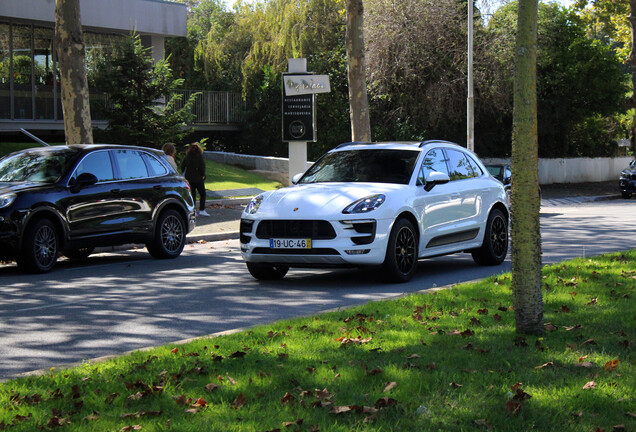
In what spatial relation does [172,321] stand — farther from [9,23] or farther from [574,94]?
[574,94]

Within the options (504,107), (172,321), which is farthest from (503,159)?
(172,321)

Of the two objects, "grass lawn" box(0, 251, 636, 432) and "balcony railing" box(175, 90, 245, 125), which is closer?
"grass lawn" box(0, 251, 636, 432)

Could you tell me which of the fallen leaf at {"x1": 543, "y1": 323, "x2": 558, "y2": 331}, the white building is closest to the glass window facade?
the white building

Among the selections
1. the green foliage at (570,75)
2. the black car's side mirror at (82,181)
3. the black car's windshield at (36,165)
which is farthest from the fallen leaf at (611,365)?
the green foliage at (570,75)

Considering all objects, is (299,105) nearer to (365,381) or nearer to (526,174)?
(526,174)

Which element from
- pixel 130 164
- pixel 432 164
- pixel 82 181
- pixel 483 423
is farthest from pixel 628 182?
pixel 483 423

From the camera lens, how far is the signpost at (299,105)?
75.5ft

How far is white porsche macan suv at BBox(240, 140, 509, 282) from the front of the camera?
10906 millimetres

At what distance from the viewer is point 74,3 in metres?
19.0

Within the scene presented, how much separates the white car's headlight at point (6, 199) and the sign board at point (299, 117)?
11847 mm

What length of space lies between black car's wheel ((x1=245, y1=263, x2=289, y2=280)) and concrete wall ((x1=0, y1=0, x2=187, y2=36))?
63.9 feet

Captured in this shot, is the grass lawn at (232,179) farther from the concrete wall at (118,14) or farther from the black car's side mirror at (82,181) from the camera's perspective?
the black car's side mirror at (82,181)

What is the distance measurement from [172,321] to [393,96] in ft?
100.0

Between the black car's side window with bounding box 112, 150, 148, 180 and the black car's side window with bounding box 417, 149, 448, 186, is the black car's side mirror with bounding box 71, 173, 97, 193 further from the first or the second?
the black car's side window with bounding box 417, 149, 448, 186
